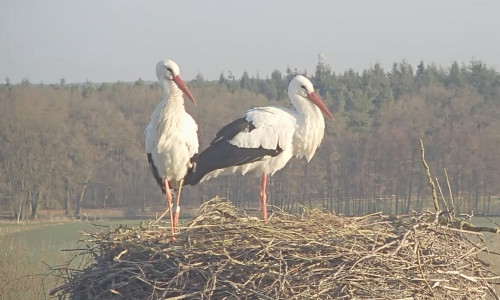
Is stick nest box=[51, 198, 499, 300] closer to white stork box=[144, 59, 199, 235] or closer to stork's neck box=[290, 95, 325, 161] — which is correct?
white stork box=[144, 59, 199, 235]

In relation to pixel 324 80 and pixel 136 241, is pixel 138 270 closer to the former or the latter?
pixel 136 241

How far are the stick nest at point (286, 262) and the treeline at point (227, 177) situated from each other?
25.3 m

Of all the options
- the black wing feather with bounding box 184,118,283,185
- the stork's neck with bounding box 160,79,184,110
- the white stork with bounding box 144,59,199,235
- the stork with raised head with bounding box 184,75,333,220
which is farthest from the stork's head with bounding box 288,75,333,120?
the stork's neck with bounding box 160,79,184,110

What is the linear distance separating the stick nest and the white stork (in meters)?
1.25

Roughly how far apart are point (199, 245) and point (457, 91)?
168ft

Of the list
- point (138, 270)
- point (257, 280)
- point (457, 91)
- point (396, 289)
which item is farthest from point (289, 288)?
point (457, 91)

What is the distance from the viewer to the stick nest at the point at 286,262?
4.20m

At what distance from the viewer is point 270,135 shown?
6.96 metres

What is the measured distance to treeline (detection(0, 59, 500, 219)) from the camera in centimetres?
3519

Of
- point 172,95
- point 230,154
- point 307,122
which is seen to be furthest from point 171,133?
point 307,122

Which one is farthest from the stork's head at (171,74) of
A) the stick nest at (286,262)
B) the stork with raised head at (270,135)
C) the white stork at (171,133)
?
the stick nest at (286,262)

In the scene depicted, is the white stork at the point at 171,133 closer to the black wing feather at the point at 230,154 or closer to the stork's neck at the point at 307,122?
the black wing feather at the point at 230,154

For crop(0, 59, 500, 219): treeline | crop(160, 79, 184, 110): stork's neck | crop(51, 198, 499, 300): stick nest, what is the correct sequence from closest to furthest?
crop(51, 198, 499, 300): stick nest
crop(160, 79, 184, 110): stork's neck
crop(0, 59, 500, 219): treeline

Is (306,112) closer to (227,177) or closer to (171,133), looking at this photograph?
(171,133)
